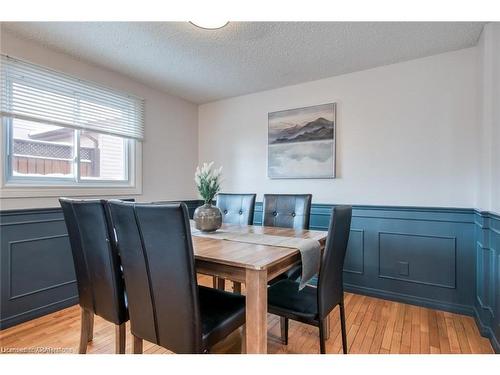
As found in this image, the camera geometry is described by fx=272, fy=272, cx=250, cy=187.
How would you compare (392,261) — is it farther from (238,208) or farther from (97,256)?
(97,256)

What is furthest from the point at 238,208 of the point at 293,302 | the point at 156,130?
A: the point at 156,130

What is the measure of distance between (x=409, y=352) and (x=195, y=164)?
10.4 feet

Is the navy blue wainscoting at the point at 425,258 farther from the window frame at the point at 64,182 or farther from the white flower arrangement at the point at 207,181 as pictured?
the window frame at the point at 64,182

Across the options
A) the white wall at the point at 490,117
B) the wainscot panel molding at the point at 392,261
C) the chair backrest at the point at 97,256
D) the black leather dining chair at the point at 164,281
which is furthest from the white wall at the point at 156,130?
the white wall at the point at 490,117

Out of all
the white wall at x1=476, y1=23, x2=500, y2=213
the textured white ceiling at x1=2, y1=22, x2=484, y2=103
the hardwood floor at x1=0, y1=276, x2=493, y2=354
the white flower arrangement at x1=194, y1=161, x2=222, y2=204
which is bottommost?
the hardwood floor at x1=0, y1=276, x2=493, y2=354

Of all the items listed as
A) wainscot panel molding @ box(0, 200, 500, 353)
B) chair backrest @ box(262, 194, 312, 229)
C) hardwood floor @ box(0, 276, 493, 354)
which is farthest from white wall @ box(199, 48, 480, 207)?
hardwood floor @ box(0, 276, 493, 354)

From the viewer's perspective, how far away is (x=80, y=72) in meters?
2.54

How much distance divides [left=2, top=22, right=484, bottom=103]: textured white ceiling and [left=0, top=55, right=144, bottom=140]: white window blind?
250 millimetres

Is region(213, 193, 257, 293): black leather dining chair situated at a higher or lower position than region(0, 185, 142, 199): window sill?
lower

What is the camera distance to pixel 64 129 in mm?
2500

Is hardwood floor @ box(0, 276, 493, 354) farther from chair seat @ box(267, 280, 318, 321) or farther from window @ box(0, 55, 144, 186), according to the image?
window @ box(0, 55, 144, 186)

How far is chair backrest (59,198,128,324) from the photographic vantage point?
4.54ft
